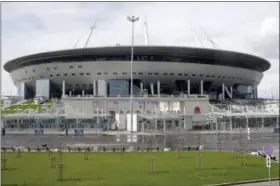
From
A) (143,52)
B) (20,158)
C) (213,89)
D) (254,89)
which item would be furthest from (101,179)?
(254,89)

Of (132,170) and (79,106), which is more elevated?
(79,106)

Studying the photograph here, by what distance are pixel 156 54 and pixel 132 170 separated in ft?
222

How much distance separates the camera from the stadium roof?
84.1 m

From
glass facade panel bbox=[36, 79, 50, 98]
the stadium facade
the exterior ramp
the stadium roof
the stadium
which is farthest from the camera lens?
glass facade panel bbox=[36, 79, 50, 98]

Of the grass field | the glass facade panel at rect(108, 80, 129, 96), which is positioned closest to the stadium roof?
the glass facade panel at rect(108, 80, 129, 96)

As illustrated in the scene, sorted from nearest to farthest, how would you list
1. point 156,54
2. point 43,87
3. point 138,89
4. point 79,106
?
point 79,106 → point 156,54 → point 138,89 → point 43,87

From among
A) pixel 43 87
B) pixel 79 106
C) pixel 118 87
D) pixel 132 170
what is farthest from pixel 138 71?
pixel 132 170

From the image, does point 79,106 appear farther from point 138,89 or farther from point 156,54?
point 156,54

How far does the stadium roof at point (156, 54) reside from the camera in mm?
84062

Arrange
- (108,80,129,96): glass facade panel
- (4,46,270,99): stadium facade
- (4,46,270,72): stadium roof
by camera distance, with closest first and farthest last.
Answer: (4,46,270,72): stadium roof → (108,80,129,96): glass facade panel → (4,46,270,99): stadium facade

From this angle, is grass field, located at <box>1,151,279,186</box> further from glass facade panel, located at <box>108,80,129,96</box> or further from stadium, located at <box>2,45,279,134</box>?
glass facade panel, located at <box>108,80,129,96</box>

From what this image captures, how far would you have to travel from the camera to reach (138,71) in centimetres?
8619

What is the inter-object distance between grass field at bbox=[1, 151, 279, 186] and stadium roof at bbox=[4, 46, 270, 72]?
58.7 metres

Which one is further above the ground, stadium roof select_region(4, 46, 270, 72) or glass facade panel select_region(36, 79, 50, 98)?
stadium roof select_region(4, 46, 270, 72)
